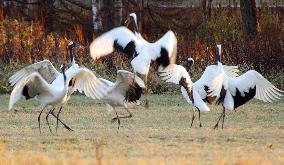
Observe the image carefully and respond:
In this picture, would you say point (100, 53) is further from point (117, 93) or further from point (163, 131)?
point (163, 131)

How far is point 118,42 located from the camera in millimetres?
19312

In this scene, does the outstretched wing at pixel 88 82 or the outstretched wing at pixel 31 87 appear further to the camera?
the outstretched wing at pixel 88 82

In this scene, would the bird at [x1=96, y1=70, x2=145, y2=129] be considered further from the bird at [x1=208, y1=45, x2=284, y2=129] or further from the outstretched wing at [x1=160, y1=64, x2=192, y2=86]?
the bird at [x1=208, y1=45, x2=284, y2=129]

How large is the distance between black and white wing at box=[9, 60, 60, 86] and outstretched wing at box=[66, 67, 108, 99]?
0.99 m

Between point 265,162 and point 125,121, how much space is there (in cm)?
697

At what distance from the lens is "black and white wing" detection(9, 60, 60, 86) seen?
64.0ft

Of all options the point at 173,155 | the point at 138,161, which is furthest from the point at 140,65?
the point at 138,161

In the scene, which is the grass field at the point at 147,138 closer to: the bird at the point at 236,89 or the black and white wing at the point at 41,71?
the bird at the point at 236,89

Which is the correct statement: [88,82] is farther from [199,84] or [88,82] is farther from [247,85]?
[247,85]

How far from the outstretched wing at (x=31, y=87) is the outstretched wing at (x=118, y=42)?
68.8 inches

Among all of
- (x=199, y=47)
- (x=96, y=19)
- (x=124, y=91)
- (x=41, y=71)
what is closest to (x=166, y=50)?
(x=124, y=91)

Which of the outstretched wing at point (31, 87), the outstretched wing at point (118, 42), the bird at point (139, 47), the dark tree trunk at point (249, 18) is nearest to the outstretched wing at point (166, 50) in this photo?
the bird at point (139, 47)

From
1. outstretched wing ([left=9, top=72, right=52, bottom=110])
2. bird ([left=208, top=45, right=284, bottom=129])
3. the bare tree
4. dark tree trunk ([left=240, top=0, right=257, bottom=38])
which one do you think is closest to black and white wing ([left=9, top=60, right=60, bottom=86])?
outstretched wing ([left=9, top=72, right=52, bottom=110])

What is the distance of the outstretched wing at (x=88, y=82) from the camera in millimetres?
18516
